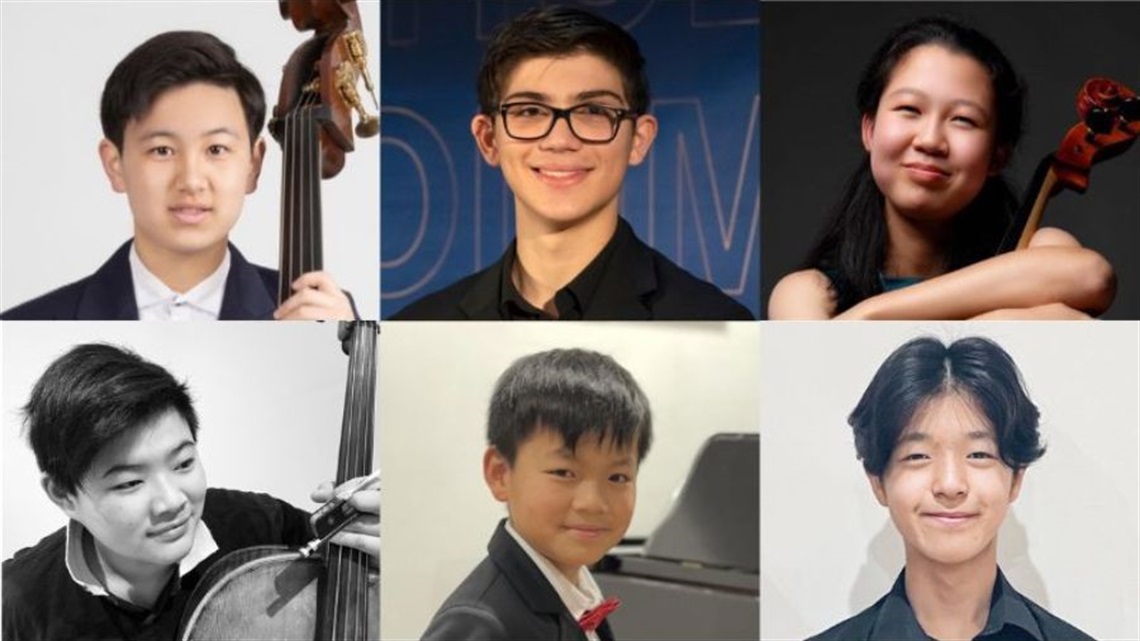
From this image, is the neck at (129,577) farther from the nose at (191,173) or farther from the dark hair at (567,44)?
the dark hair at (567,44)

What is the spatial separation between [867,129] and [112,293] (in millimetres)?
1544

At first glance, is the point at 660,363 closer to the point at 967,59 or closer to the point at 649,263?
the point at 649,263

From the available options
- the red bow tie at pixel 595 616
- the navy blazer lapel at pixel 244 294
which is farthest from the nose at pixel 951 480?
the navy blazer lapel at pixel 244 294

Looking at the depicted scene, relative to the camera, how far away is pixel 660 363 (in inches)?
110

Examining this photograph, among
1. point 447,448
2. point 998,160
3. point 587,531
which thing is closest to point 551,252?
point 447,448

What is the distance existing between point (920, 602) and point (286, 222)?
1.45 m

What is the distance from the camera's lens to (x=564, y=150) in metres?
2.79

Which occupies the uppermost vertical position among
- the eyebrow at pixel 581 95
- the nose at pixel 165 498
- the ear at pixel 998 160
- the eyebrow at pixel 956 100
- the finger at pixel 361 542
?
the eyebrow at pixel 581 95

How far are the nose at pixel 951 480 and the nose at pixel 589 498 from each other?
0.64 meters

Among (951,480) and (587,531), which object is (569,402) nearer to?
(587,531)

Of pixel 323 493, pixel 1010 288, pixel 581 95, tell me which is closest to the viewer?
pixel 1010 288

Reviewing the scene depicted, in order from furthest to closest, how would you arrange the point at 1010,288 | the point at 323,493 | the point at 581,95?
the point at 323,493, the point at 581,95, the point at 1010,288

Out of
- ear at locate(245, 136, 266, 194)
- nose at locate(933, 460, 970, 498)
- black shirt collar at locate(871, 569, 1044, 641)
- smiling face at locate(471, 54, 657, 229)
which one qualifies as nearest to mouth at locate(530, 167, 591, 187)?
smiling face at locate(471, 54, 657, 229)

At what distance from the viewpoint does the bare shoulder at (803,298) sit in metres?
2.76
